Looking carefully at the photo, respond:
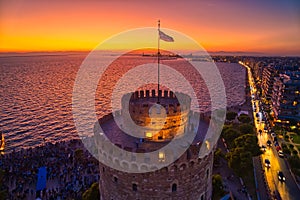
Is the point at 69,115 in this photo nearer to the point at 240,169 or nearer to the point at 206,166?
the point at 240,169

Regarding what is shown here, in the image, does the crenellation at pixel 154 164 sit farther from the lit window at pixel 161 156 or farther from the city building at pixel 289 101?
the city building at pixel 289 101

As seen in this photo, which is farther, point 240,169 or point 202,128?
point 240,169

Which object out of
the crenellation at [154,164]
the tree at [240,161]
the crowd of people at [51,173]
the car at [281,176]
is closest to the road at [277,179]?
the car at [281,176]

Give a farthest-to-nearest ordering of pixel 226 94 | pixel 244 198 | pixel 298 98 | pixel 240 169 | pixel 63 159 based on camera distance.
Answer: pixel 226 94 < pixel 298 98 < pixel 63 159 < pixel 240 169 < pixel 244 198

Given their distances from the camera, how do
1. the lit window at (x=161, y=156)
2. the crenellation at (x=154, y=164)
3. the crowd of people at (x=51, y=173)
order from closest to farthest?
the lit window at (x=161, y=156), the crenellation at (x=154, y=164), the crowd of people at (x=51, y=173)

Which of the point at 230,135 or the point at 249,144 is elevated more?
the point at 249,144

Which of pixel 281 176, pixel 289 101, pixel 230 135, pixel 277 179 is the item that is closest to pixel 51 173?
pixel 230 135

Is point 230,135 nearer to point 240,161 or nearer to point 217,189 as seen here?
point 240,161

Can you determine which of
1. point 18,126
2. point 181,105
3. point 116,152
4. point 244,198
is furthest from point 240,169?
point 18,126
